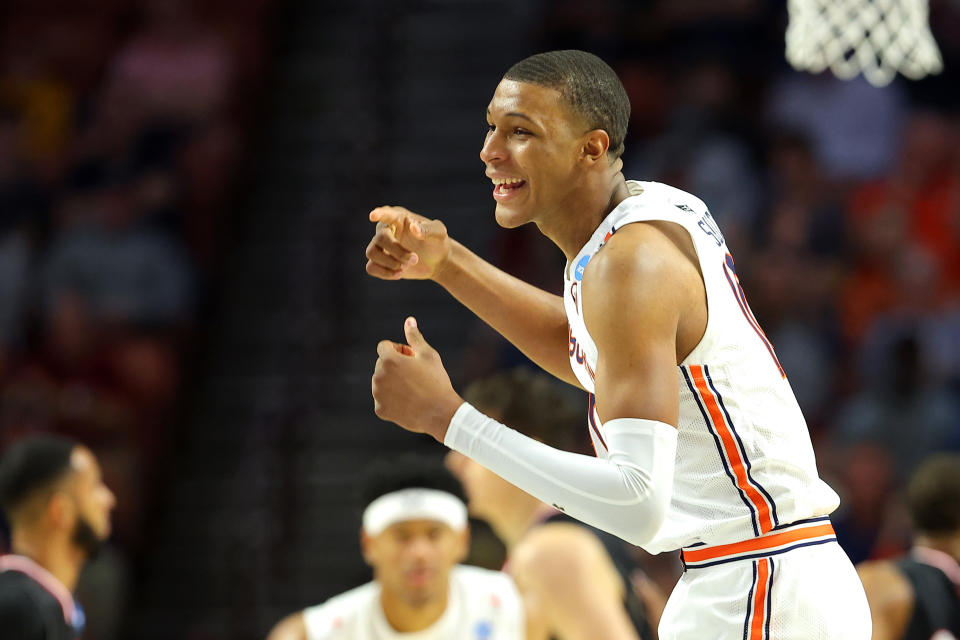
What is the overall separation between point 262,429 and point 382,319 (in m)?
1.43

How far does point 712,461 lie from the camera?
2.91 m

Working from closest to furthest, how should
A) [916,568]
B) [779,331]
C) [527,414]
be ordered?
[916,568] < [527,414] < [779,331]

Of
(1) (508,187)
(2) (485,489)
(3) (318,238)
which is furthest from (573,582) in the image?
(3) (318,238)

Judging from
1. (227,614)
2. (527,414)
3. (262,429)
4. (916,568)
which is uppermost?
(527,414)

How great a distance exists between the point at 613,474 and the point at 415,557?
2.98 metres

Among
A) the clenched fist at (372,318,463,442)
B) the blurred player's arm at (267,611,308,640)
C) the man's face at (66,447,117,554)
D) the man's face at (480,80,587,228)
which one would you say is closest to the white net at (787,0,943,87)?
the man's face at (480,80,587,228)

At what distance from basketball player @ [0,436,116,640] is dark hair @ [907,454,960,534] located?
10.6ft

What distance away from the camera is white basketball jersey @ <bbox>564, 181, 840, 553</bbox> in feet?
9.46

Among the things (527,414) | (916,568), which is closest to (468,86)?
(527,414)

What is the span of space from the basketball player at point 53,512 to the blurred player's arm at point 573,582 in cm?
181

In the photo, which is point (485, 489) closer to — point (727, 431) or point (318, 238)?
point (727, 431)

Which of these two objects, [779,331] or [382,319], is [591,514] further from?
[382,319]

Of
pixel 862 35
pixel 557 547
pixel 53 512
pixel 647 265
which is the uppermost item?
pixel 862 35

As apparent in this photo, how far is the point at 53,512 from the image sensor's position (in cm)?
542
